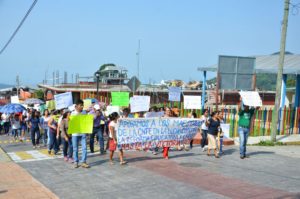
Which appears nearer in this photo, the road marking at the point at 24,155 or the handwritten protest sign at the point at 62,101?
the road marking at the point at 24,155

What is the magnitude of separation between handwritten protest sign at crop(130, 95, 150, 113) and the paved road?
2.43 m

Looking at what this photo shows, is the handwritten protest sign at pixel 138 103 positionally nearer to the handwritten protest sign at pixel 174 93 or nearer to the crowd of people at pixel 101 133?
the crowd of people at pixel 101 133

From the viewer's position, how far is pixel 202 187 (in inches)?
346

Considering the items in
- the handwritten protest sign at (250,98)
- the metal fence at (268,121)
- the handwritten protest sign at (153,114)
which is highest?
the handwritten protest sign at (250,98)

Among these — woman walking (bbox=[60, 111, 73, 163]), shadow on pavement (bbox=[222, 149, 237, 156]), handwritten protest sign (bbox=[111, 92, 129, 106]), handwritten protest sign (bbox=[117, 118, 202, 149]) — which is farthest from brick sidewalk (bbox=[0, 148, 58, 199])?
shadow on pavement (bbox=[222, 149, 237, 156])

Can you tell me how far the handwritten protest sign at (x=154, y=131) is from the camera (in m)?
11.7

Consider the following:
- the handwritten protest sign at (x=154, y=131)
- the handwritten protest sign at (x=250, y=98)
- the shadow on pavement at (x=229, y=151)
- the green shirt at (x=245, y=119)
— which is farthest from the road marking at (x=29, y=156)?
the handwritten protest sign at (x=250, y=98)

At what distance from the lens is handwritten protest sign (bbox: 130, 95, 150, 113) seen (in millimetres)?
15469

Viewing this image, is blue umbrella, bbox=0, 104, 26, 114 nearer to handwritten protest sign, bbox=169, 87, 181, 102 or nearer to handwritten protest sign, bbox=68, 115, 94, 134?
handwritten protest sign, bbox=169, 87, 181, 102

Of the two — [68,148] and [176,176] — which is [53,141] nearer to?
[68,148]

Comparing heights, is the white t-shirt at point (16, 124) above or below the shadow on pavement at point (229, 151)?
above

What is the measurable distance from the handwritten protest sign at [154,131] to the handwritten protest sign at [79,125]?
1.04 meters

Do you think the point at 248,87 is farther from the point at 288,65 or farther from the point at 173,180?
the point at 173,180

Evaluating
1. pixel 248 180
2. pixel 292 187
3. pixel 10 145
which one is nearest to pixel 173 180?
pixel 248 180
